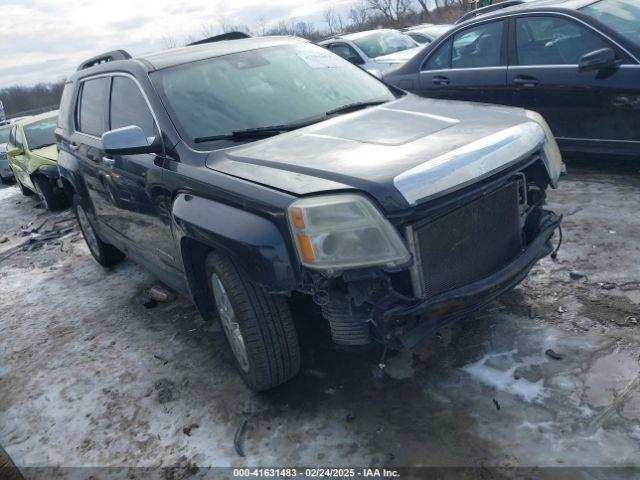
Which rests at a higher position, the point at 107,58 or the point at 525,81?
the point at 107,58

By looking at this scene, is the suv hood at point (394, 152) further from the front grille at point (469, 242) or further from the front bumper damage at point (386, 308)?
the front bumper damage at point (386, 308)

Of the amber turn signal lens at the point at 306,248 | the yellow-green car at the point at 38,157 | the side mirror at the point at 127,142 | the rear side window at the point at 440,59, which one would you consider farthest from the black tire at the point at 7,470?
the yellow-green car at the point at 38,157

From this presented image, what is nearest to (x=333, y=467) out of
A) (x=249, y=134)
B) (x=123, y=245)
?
(x=249, y=134)

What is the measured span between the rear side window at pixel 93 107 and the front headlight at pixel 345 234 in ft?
8.42

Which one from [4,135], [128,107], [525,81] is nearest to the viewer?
[128,107]

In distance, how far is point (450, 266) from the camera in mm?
2432

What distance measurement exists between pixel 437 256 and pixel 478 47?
4.01 meters

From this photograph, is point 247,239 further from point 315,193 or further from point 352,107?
point 352,107

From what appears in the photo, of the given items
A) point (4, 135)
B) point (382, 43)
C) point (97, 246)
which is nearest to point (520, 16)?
point (97, 246)

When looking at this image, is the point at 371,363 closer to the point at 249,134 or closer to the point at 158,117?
the point at 249,134

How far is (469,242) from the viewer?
8.18ft

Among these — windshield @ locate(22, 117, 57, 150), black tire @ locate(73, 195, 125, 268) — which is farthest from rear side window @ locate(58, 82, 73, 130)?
windshield @ locate(22, 117, 57, 150)

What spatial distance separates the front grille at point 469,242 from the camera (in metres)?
2.33

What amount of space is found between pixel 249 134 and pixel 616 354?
2.24m
